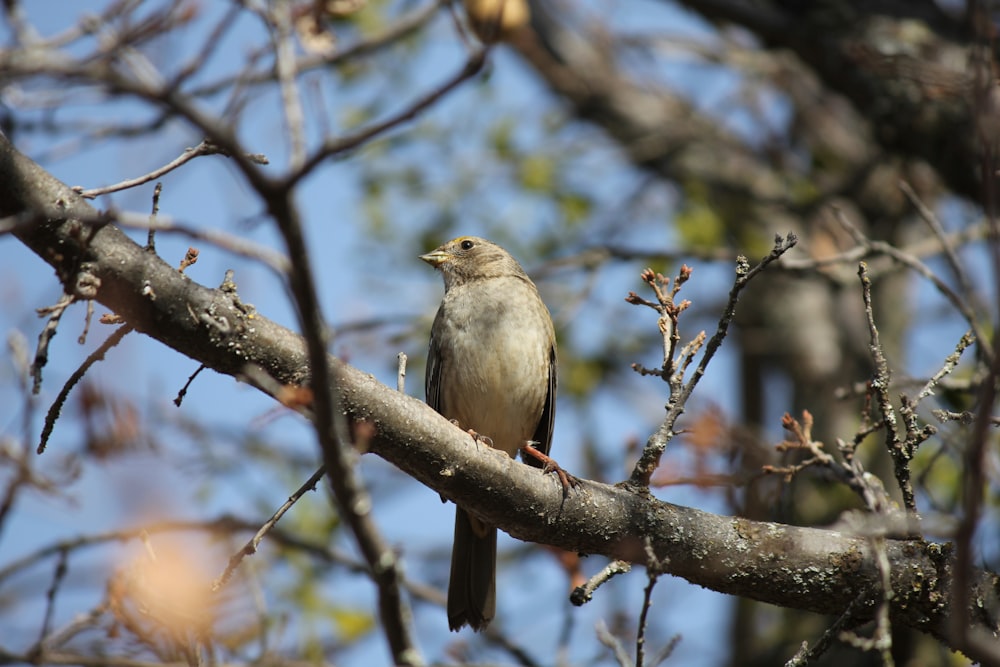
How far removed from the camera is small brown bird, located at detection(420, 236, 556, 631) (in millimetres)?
4832

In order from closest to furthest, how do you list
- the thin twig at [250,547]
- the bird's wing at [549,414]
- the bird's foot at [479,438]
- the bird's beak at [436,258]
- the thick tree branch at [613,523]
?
1. the thin twig at [250,547]
2. the thick tree branch at [613,523]
3. the bird's foot at [479,438]
4. the bird's wing at [549,414]
5. the bird's beak at [436,258]

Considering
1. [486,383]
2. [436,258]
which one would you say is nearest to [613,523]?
[486,383]

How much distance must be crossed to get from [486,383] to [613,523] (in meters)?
1.80

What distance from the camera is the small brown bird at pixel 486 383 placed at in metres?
4.83

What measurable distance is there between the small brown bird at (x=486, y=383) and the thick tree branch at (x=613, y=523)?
1.51m

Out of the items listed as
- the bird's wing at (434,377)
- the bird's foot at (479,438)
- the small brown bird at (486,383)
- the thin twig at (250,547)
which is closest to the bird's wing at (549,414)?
the small brown bird at (486,383)

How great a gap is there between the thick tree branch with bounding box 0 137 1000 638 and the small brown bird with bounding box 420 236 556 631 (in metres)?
1.51

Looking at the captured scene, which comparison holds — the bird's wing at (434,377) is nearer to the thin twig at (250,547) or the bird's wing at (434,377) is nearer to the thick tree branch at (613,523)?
the thick tree branch at (613,523)

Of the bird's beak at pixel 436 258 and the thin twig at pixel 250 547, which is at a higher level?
the bird's beak at pixel 436 258

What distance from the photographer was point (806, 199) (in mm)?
8016

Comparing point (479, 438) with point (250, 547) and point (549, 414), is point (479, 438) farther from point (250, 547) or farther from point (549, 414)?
point (549, 414)

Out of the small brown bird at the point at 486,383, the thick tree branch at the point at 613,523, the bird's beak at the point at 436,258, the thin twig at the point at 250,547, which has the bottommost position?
the thin twig at the point at 250,547

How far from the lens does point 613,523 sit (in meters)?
3.36

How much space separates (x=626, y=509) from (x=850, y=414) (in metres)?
4.67
